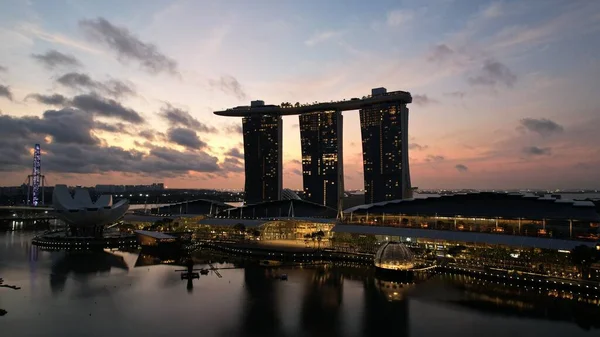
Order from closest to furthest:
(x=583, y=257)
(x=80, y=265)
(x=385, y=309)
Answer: (x=385, y=309), (x=583, y=257), (x=80, y=265)

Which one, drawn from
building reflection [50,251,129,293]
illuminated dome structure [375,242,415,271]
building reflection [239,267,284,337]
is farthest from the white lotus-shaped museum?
illuminated dome structure [375,242,415,271]

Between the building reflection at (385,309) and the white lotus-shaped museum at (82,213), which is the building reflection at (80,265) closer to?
the white lotus-shaped museum at (82,213)

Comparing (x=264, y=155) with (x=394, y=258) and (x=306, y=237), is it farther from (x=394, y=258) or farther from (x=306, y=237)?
(x=394, y=258)

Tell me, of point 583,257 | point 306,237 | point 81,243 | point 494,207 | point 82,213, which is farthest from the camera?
point 82,213

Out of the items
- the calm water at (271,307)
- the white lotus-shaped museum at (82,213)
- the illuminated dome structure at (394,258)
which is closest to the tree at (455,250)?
the calm water at (271,307)

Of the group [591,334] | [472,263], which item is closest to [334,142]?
[472,263]

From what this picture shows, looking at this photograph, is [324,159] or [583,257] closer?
[583,257]

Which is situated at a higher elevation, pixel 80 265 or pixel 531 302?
pixel 80 265

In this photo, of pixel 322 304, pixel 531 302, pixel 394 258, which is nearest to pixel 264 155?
pixel 394 258

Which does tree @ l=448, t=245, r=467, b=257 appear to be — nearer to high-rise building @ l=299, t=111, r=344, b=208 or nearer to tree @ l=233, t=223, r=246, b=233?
tree @ l=233, t=223, r=246, b=233
